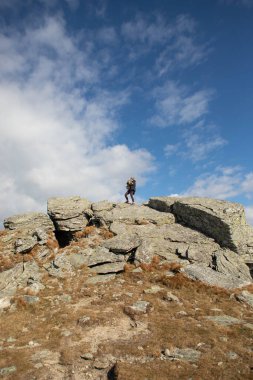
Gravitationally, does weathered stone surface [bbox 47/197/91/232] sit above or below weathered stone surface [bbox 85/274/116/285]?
above

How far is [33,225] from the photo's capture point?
36031 mm

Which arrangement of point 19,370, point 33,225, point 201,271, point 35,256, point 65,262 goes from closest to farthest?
1. point 19,370
2. point 201,271
3. point 65,262
4. point 35,256
5. point 33,225

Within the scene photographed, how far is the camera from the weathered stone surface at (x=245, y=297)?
2178 cm

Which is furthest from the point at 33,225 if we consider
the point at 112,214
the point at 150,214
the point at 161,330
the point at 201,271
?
the point at 161,330

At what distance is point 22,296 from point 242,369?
52.6 ft

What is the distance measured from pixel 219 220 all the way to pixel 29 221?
2251 centimetres

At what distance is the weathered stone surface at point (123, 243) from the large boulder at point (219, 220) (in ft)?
24.0

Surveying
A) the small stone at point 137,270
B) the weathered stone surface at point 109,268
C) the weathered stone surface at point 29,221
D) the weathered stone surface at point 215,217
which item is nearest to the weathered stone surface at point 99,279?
the weathered stone surface at point 109,268

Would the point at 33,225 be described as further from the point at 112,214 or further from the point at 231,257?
the point at 231,257

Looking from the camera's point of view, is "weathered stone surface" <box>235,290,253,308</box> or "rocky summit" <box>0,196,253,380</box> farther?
"weathered stone surface" <box>235,290,253,308</box>

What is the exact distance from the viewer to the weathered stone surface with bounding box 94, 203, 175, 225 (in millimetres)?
35500

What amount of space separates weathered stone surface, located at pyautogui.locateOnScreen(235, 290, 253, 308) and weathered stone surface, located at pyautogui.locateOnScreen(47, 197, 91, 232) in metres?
19.7

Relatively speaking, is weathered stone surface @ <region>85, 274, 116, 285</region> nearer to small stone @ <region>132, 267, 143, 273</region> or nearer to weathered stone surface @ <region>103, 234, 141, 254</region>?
small stone @ <region>132, 267, 143, 273</region>

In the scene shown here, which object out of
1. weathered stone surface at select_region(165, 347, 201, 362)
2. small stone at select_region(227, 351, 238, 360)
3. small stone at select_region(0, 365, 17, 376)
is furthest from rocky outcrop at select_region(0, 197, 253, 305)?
weathered stone surface at select_region(165, 347, 201, 362)
